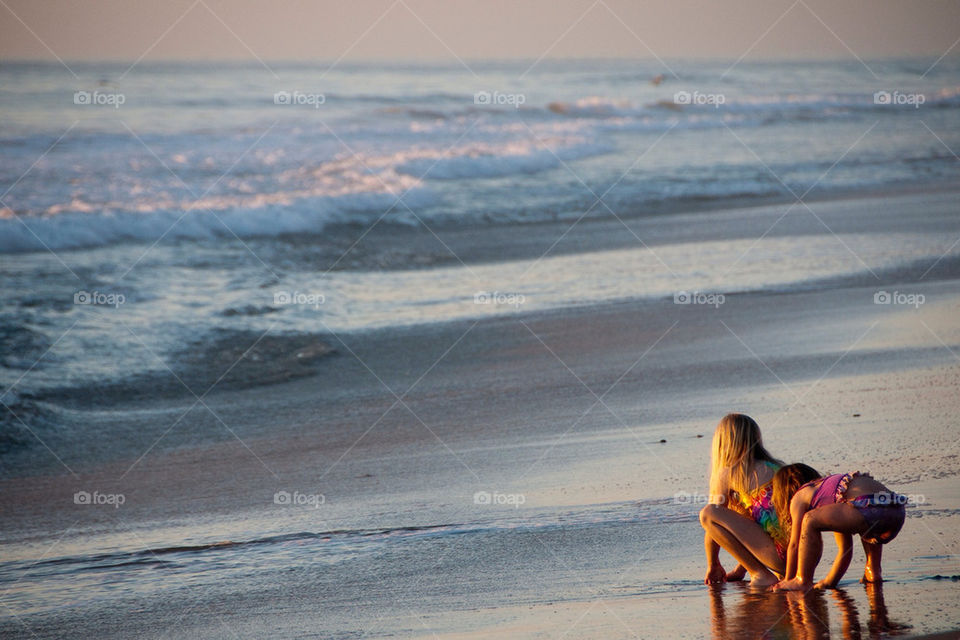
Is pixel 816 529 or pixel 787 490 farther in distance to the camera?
pixel 787 490

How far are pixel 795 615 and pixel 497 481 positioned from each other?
2.47m

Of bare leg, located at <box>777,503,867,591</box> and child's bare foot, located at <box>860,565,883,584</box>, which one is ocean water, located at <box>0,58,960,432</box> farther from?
child's bare foot, located at <box>860,565,883,584</box>

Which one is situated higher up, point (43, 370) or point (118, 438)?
point (43, 370)

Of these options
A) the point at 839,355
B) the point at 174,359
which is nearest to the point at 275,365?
the point at 174,359

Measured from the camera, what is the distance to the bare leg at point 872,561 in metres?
4.40

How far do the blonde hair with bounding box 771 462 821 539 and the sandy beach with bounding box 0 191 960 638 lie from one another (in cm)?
35

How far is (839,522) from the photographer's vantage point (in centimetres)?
434

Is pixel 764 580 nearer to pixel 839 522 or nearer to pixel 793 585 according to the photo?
pixel 793 585

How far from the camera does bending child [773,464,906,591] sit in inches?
170

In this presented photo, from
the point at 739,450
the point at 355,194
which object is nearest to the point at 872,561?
the point at 739,450

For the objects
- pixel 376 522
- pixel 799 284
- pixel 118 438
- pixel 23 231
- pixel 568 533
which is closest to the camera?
pixel 568 533

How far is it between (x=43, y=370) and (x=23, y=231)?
27.4ft

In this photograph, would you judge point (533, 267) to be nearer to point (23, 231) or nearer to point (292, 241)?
point (292, 241)

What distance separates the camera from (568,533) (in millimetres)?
5375
